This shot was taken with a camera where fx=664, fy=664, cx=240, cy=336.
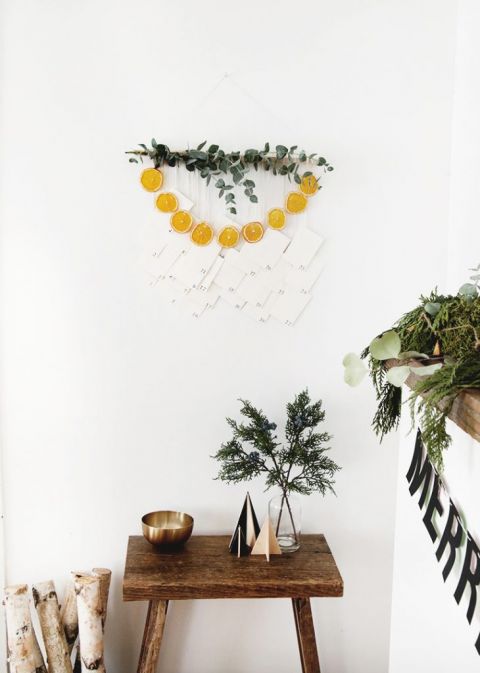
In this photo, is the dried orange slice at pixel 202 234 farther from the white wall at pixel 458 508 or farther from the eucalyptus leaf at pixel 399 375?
the eucalyptus leaf at pixel 399 375

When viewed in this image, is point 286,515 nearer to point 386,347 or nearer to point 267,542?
point 267,542

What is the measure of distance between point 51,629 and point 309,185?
1.62 m

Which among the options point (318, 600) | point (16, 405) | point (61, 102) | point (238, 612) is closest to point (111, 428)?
point (16, 405)

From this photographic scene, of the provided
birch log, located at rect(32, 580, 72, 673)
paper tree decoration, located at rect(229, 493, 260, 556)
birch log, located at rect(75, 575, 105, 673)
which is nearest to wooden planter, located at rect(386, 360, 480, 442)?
paper tree decoration, located at rect(229, 493, 260, 556)

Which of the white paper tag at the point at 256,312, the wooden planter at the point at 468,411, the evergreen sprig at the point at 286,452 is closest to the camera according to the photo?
the wooden planter at the point at 468,411

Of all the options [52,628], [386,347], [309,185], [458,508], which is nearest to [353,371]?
[386,347]

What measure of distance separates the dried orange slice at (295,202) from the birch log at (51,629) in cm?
144

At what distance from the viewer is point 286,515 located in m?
2.13

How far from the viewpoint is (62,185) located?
6.94 ft

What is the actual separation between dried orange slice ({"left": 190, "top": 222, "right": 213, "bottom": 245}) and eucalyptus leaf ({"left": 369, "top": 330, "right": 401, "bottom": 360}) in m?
1.03

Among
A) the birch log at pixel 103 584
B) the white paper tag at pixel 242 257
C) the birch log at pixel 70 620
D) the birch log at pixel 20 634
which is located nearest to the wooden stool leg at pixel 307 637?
the birch log at pixel 103 584

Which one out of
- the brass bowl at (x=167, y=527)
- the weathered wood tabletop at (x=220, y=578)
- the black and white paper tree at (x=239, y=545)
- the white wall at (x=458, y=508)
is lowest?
the weathered wood tabletop at (x=220, y=578)

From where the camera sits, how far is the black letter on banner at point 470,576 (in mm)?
961

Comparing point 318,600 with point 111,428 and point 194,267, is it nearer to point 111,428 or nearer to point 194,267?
point 111,428
